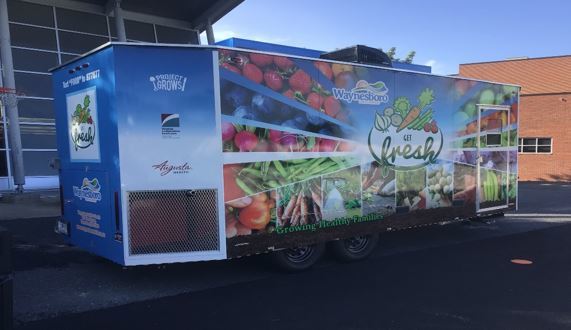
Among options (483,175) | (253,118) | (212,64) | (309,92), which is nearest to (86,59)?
(212,64)

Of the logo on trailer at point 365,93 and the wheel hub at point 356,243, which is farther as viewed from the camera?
the wheel hub at point 356,243

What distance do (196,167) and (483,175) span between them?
214 inches

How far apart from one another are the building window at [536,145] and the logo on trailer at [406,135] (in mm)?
23184

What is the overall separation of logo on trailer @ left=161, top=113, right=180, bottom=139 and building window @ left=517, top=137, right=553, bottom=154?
27141 millimetres

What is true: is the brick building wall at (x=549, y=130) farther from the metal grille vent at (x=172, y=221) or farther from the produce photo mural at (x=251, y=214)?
the metal grille vent at (x=172, y=221)

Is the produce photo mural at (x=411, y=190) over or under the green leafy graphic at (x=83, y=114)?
under

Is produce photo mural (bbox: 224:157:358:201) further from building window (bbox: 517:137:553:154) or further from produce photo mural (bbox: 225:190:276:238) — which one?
building window (bbox: 517:137:553:154)

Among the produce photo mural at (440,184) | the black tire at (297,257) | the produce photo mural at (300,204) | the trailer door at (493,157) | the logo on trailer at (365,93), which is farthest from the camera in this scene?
the trailer door at (493,157)

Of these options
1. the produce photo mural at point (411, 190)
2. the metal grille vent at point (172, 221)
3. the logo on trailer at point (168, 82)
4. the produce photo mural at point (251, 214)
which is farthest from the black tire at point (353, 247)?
the logo on trailer at point (168, 82)

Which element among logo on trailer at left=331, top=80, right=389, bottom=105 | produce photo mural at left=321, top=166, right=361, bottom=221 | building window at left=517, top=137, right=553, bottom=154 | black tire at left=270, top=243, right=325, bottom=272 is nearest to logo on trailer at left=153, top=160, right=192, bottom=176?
black tire at left=270, top=243, right=325, bottom=272

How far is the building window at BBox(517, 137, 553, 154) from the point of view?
27609 millimetres

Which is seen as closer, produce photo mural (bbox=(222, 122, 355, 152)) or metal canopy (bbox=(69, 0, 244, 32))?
produce photo mural (bbox=(222, 122, 355, 152))

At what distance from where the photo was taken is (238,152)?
5.73 metres

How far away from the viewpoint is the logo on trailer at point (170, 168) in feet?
17.7
